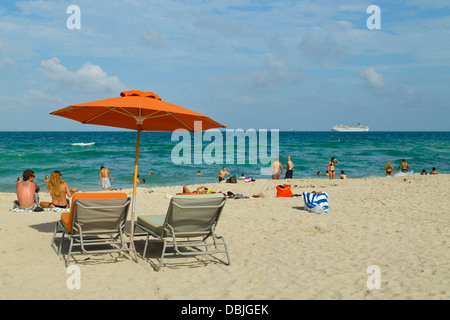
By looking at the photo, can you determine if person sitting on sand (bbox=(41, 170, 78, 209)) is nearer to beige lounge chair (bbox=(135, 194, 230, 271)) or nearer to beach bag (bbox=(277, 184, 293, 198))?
beige lounge chair (bbox=(135, 194, 230, 271))

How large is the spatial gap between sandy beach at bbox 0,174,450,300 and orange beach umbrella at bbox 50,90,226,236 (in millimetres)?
1309

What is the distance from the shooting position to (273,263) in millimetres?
5355

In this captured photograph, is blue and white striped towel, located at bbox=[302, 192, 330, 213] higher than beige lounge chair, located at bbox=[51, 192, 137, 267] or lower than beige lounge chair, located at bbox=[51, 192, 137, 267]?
lower

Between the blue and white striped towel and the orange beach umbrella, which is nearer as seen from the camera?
the orange beach umbrella

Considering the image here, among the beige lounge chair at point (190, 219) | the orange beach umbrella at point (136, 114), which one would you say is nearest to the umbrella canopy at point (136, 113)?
the orange beach umbrella at point (136, 114)

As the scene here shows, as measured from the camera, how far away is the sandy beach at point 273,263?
4273 millimetres

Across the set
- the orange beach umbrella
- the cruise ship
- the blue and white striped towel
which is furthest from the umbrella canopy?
the cruise ship

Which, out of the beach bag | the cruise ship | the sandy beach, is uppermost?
the cruise ship

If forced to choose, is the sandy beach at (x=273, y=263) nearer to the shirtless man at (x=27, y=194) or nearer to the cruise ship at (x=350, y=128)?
the shirtless man at (x=27, y=194)

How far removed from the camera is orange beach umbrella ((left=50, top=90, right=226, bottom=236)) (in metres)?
5.24

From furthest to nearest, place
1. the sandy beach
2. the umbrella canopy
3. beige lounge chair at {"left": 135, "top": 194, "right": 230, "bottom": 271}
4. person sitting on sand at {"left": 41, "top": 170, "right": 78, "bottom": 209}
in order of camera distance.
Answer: person sitting on sand at {"left": 41, "top": 170, "right": 78, "bottom": 209}
the umbrella canopy
beige lounge chair at {"left": 135, "top": 194, "right": 230, "bottom": 271}
the sandy beach

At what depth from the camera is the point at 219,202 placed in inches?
210
